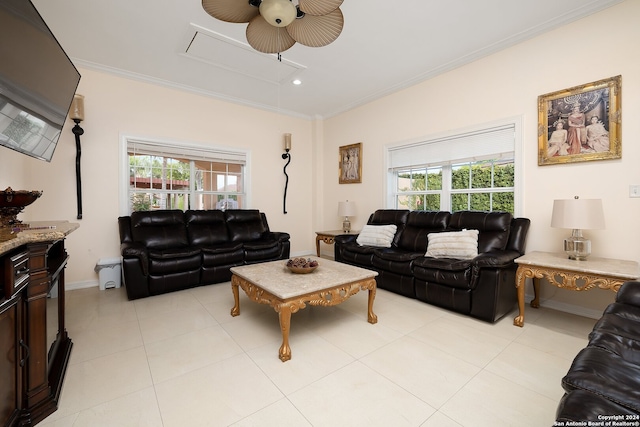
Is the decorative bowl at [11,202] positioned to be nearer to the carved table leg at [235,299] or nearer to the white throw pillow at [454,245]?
the carved table leg at [235,299]

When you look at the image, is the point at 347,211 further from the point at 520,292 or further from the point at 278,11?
the point at 278,11

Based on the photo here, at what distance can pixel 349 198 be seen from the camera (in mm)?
4996

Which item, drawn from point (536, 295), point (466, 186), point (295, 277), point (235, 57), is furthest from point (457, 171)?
point (235, 57)

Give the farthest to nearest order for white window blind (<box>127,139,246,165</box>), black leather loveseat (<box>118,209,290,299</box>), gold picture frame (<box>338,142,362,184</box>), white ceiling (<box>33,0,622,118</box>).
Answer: gold picture frame (<box>338,142,362,184</box>) → white window blind (<box>127,139,246,165</box>) → black leather loveseat (<box>118,209,290,299</box>) → white ceiling (<box>33,0,622,118</box>)

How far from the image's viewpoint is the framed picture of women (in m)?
2.40

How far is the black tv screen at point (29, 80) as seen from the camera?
1.41m

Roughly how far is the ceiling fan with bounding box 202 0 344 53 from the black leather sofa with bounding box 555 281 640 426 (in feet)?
6.58

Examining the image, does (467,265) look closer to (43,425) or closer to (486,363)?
(486,363)

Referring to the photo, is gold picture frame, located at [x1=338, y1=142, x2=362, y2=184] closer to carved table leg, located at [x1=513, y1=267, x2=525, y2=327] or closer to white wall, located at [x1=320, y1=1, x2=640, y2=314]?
white wall, located at [x1=320, y1=1, x2=640, y2=314]

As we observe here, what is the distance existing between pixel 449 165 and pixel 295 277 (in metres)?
2.65

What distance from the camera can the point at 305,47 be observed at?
10.0 ft

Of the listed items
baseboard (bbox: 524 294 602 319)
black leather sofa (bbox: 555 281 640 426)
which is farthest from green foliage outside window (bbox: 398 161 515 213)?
black leather sofa (bbox: 555 281 640 426)

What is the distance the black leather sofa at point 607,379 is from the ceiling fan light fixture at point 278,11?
2124 mm

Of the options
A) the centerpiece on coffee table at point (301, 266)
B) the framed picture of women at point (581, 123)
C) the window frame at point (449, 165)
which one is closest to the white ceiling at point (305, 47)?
the framed picture of women at point (581, 123)
